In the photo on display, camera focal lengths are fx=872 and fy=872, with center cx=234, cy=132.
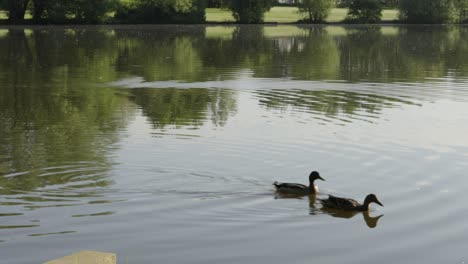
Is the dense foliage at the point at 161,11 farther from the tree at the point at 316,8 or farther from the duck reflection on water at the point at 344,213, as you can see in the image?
the duck reflection on water at the point at 344,213

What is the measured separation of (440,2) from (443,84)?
82.2 m

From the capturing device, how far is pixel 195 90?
112 ft

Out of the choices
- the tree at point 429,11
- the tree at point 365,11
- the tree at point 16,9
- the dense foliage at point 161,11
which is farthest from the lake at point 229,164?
the tree at point 429,11

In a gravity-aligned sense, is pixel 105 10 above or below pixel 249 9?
A: above

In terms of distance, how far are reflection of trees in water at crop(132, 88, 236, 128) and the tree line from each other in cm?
6429

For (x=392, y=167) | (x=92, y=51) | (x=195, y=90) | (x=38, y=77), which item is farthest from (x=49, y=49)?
(x=392, y=167)

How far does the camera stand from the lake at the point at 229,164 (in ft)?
44.5

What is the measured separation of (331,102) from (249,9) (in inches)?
3098

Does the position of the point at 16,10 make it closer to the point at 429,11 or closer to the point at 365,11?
the point at 365,11

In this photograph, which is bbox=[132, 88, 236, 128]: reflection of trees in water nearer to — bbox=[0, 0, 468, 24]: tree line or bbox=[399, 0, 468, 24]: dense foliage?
bbox=[0, 0, 468, 24]: tree line

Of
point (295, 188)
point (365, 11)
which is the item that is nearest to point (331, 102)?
point (295, 188)

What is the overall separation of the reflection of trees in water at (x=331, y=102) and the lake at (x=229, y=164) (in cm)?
7

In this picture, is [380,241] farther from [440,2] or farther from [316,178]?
[440,2]

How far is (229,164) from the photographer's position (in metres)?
19.1
